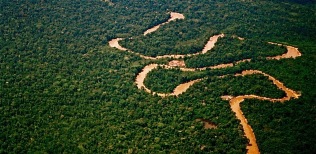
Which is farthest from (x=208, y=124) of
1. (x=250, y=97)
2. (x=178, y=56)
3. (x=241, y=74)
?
(x=178, y=56)

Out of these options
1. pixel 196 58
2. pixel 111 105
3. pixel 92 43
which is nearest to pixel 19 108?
pixel 111 105

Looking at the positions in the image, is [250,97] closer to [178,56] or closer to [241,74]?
[241,74]

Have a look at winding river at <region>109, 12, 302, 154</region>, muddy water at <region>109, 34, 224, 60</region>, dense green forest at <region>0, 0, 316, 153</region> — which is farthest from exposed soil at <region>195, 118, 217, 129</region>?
muddy water at <region>109, 34, 224, 60</region>

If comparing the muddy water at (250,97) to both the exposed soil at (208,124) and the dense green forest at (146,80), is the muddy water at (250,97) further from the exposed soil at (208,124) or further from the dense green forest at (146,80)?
the exposed soil at (208,124)

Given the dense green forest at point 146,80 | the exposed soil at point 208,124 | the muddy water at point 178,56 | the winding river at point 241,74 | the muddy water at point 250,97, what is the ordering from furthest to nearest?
the muddy water at point 178,56, the exposed soil at point 208,124, the winding river at point 241,74, the muddy water at point 250,97, the dense green forest at point 146,80

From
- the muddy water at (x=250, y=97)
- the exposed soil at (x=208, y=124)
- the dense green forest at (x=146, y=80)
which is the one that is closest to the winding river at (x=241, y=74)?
the muddy water at (x=250, y=97)

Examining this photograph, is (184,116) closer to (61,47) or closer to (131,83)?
(131,83)

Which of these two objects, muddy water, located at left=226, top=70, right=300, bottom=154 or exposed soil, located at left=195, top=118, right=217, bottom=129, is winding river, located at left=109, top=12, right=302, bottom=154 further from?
exposed soil, located at left=195, top=118, right=217, bottom=129

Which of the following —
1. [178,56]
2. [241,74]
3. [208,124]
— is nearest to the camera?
[208,124]
